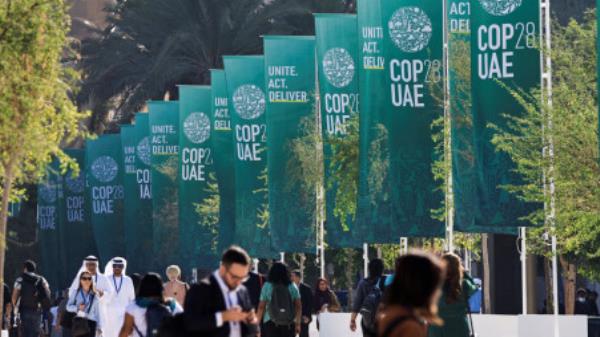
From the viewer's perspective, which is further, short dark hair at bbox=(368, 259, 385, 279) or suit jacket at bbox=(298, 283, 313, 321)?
suit jacket at bbox=(298, 283, 313, 321)

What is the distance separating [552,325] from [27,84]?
9.82 m

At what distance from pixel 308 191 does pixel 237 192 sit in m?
3.15

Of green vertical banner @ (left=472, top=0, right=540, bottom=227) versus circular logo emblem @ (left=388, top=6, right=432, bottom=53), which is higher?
circular logo emblem @ (left=388, top=6, right=432, bottom=53)

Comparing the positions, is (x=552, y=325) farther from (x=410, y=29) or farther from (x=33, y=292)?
(x=33, y=292)

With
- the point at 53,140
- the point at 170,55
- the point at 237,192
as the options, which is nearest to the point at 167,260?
the point at 170,55

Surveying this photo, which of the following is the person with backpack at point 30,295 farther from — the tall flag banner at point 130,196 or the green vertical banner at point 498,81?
the tall flag banner at point 130,196

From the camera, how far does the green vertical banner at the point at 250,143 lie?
39.6m

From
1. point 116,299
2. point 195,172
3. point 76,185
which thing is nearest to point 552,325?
point 116,299

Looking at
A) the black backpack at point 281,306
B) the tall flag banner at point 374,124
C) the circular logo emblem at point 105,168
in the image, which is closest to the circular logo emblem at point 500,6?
the tall flag banner at point 374,124

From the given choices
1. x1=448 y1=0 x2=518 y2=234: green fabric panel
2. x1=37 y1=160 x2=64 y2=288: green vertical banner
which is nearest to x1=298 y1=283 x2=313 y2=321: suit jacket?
x1=448 y1=0 x2=518 y2=234: green fabric panel

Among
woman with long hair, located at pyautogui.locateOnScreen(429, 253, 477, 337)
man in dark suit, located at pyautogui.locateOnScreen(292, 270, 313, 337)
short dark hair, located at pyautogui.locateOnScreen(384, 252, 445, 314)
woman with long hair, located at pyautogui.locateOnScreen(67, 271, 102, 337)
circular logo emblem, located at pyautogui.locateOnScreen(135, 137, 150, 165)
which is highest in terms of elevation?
circular logo emblem, located at pyautogui.locateOnScreen(135, 137, 150, 165)

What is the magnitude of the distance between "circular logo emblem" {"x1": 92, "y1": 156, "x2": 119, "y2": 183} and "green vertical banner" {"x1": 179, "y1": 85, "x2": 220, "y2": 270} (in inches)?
362

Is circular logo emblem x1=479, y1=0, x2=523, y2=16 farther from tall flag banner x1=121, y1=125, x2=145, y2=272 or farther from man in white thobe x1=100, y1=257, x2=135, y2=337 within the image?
tall flag banner x1=121, y1=125, x2=145, y2=272

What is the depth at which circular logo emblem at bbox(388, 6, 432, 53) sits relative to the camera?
2878 centimetres
